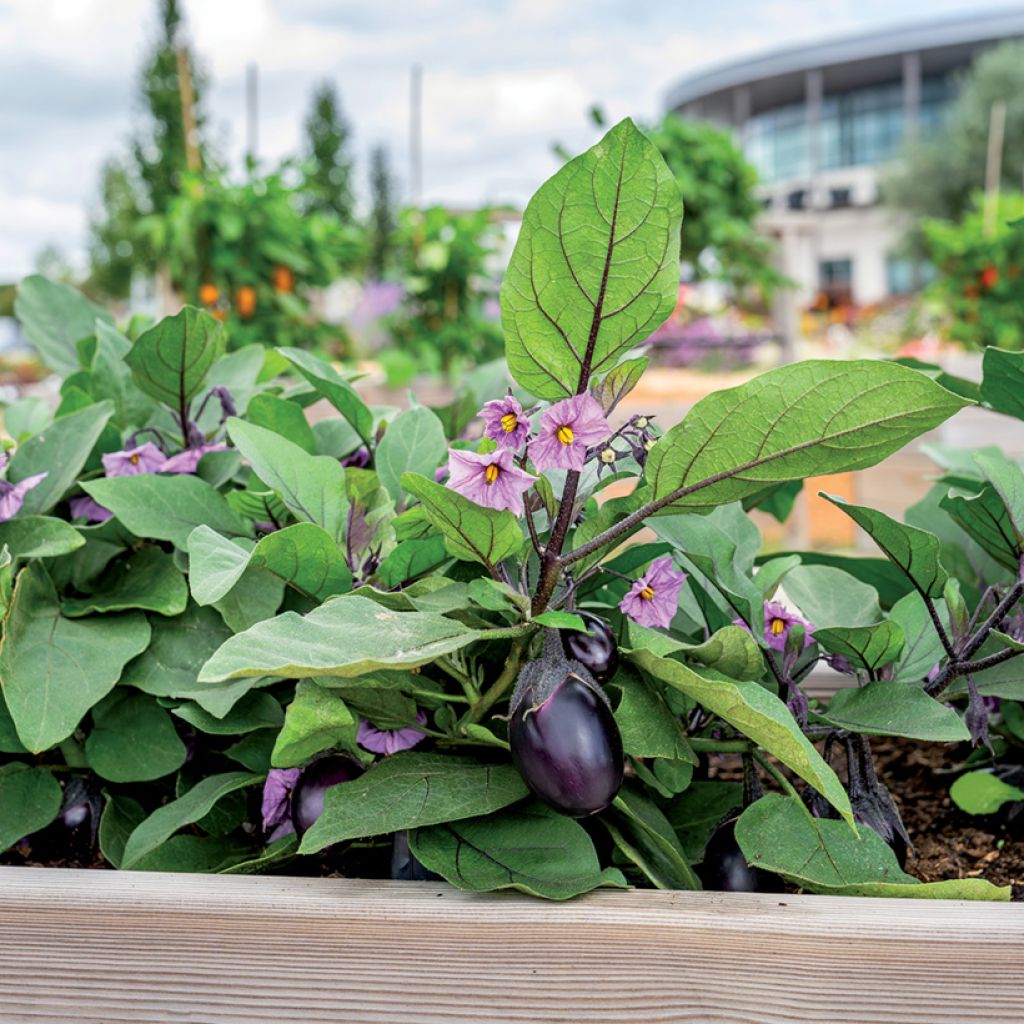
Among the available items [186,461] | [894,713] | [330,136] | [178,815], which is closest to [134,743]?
[178,815]

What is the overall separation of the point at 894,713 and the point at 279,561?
269 millimetres

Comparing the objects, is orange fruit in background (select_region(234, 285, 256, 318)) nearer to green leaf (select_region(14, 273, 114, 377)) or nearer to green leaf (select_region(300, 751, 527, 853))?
green leaf (select_region(14, 273, 114, 377))

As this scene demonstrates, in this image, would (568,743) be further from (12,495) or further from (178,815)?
(12,495)

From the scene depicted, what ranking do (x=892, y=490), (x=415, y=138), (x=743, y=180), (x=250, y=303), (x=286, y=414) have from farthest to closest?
(x=415, y=138) → (x=743, y=180) → (x=250, y=303) → (x=892, y=490) → (x=286, y=414)

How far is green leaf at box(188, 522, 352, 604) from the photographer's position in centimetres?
41

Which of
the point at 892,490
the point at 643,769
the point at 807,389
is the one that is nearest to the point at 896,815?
the point at 643,769

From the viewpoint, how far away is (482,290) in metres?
3.38

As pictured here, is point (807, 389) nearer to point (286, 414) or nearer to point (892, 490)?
point (286, 414)

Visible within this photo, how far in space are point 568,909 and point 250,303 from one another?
2731 millimetres

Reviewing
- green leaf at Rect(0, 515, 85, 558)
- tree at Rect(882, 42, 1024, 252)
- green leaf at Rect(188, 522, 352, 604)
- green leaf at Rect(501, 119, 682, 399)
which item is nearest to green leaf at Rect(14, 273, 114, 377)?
green leaf at Rect(0, 515, 85, 558)

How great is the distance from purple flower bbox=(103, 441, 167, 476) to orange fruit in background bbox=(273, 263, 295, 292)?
2485 millimetres

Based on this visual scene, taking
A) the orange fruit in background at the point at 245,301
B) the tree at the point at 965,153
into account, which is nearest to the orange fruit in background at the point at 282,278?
the orange fruit in background at the point at 245,301

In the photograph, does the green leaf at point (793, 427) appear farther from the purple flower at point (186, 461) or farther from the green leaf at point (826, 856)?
the purple flower at point (186, 461)

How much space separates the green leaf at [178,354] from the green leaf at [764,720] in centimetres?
32
